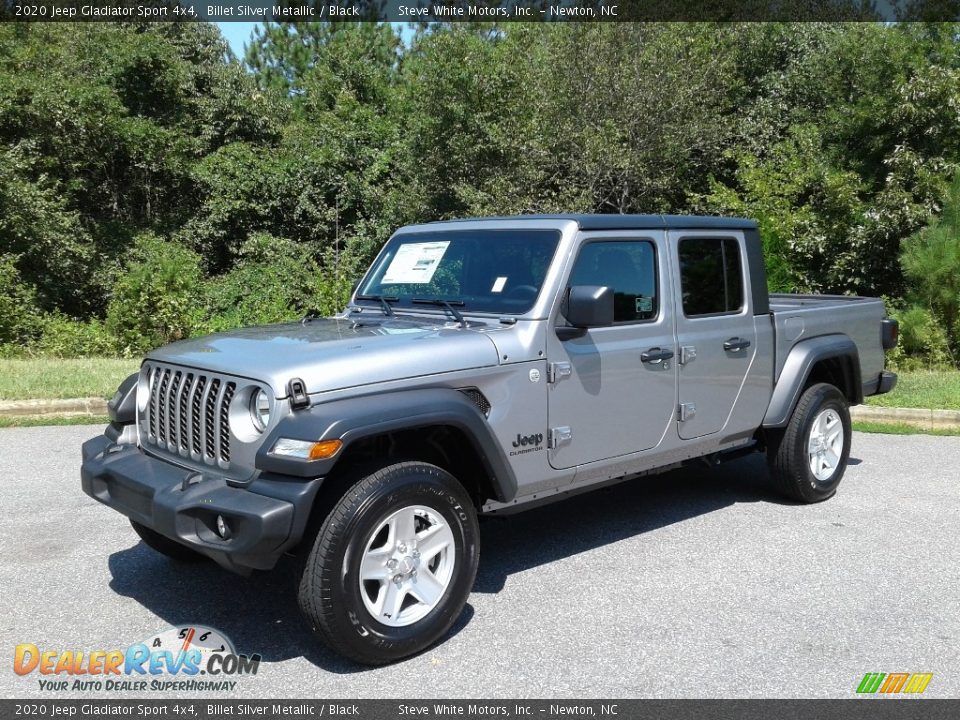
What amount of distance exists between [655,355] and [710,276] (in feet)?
2.77

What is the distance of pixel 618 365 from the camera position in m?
4.80

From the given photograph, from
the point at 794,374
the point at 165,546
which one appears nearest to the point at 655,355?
the point at 794,374

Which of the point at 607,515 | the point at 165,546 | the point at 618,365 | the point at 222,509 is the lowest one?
the point at 607,515

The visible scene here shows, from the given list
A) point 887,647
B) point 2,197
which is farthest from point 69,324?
point 887,647

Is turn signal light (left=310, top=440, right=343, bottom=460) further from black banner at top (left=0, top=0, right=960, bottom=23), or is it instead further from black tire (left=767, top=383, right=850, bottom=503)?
black banner at top (left=0, top=0, right=960, bottom=23)

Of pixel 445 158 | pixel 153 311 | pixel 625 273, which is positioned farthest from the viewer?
pixel 445 158

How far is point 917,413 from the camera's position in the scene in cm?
894

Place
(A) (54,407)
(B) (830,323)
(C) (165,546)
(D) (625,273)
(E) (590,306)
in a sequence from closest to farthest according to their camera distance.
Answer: (E) (590,306), (C) (165,546), (D) (625,273), (B) (830,323), (A) (54,407)

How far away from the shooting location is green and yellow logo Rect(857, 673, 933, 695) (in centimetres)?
362

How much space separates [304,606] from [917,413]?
7.33 m

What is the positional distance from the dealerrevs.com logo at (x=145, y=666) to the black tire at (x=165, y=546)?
0.84m

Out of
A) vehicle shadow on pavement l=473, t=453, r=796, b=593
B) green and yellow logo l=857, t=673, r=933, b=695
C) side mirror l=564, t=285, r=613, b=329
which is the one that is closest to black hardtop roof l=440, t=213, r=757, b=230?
side mirror l=564, t=285, r=613, b=329

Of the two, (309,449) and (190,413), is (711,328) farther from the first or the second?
(190,413)

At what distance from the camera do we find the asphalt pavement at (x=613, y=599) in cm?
373
